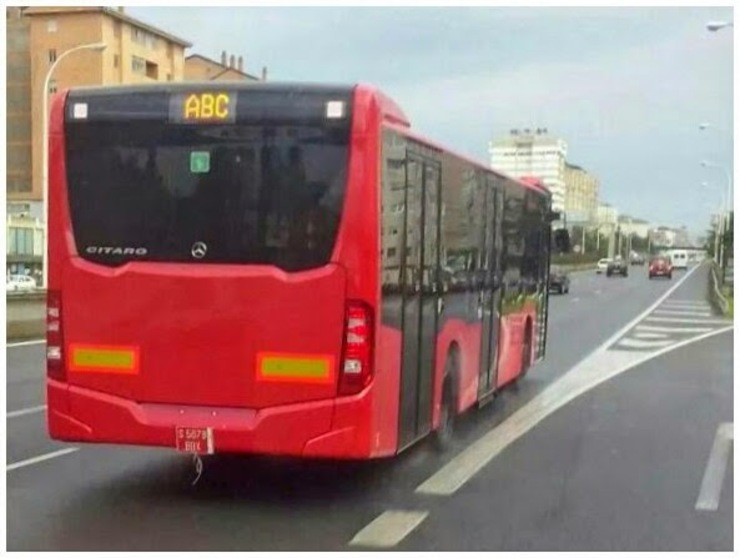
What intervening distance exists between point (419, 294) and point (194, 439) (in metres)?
1.98

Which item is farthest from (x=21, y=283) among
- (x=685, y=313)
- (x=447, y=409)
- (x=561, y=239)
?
(x=685, y=313)

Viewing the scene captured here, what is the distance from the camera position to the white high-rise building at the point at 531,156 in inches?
456

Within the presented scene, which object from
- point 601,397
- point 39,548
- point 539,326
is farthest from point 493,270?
point 39,548

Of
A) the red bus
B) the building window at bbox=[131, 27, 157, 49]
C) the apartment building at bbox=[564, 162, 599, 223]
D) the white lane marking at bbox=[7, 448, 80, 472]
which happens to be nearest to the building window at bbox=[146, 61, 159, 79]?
the building window at bbox=[131, 27, 157, 49]

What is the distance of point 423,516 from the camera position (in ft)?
25.5

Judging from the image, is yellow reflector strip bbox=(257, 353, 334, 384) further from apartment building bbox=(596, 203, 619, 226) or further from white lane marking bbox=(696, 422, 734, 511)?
apartment building bbox=(596, 203, 619, 226)

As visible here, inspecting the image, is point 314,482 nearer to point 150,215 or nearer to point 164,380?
point 164,380

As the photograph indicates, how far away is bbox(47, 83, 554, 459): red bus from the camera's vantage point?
24.8ft

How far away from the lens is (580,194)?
50.9 ft

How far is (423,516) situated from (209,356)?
1679 millimetres

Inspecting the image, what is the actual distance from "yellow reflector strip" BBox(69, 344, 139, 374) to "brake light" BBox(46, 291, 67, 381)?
0.09 m

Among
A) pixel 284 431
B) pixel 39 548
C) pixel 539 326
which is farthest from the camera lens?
pixel 539 326

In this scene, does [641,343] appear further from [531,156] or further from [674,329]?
[531,156]

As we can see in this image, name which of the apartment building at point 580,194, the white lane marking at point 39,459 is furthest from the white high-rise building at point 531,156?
the white lane marking at point 39,459
